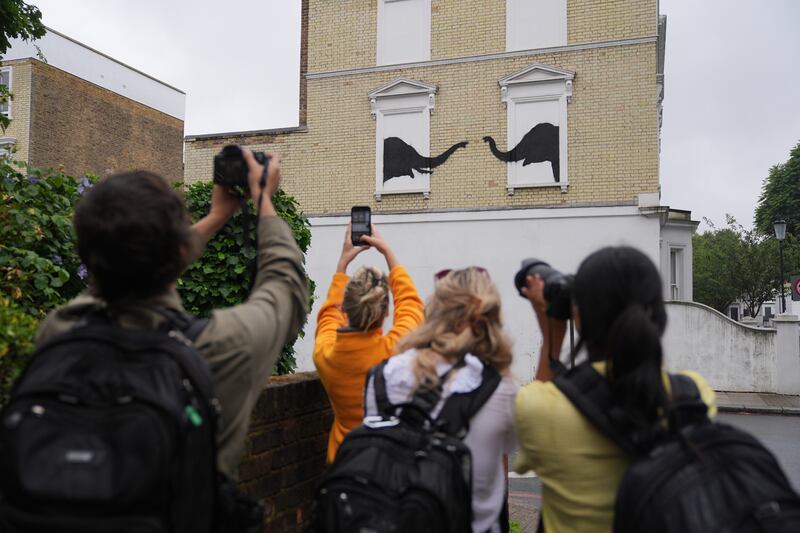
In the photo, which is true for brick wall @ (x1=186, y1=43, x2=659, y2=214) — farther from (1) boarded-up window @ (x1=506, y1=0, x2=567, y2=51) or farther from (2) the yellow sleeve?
(2) the yellow sleeve

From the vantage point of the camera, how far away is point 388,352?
3146mm

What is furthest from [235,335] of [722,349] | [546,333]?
[722,349]

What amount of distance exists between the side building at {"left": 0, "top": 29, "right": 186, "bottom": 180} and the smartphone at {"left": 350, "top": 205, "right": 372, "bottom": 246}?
2600cm

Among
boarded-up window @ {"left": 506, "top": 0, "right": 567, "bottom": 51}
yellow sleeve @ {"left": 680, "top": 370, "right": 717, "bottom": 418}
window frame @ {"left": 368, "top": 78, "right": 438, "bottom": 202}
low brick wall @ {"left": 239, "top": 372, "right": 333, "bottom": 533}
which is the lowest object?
low brick wall @ {"left": 239, "top": 372, "right": 333, "bottom": 533}

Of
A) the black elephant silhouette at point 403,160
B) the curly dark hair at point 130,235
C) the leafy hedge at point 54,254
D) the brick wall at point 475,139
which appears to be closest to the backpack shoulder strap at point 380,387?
the curly dark hair at point 130,235

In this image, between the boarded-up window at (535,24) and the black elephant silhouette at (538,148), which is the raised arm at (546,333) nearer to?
the black elephant silhouette at (538,148)

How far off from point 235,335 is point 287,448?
2.08 m

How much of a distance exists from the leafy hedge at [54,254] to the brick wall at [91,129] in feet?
74.5

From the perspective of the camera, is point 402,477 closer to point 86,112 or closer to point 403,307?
point 403,307

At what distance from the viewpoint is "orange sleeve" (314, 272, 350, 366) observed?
327 centimetres

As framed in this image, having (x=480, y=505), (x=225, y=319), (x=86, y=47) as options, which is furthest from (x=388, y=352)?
(x=86, y=47)

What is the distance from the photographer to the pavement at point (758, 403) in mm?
14406

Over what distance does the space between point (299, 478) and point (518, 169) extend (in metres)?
14.1

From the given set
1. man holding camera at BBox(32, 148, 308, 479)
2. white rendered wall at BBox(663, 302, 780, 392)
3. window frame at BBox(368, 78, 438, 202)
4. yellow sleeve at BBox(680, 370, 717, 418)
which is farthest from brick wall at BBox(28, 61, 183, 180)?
yellow sleeve at BBox(680, 370, 717, 418)
